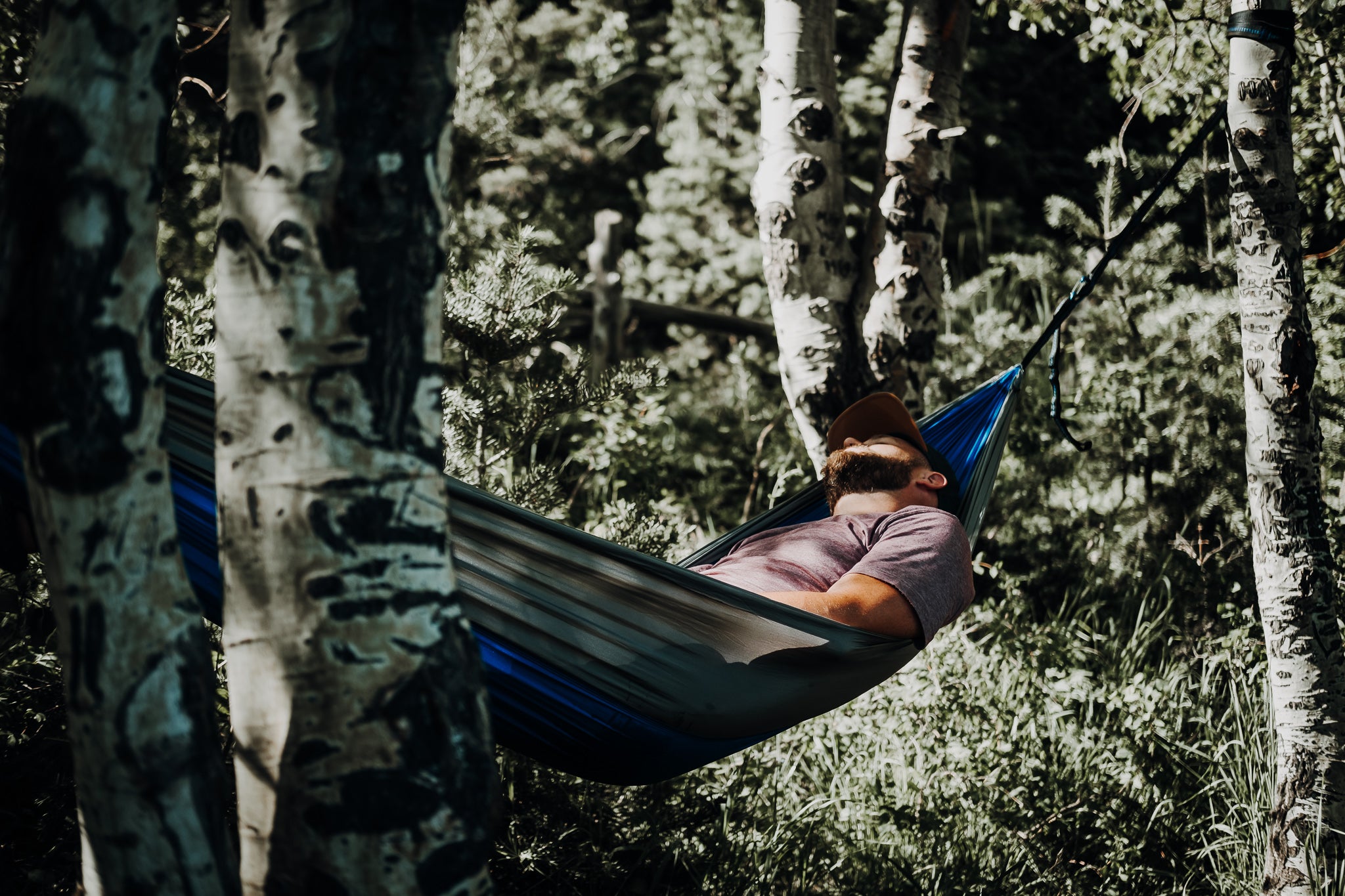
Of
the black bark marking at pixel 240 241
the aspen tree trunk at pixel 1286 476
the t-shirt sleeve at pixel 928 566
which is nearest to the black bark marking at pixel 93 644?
the black bark marking at pixel 240 241

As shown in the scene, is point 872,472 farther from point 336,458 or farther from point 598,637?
point 336,458

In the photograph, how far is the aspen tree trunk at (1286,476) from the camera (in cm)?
177

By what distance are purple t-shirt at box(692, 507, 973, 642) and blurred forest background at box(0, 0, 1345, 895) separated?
0.51 metres

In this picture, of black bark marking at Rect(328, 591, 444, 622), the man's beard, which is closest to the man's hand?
the man's beard

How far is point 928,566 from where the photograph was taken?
5.09 ft

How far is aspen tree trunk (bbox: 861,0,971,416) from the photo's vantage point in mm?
2078

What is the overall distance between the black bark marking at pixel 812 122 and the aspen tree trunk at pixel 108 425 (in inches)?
55.4

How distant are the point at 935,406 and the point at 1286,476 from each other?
5.24ft

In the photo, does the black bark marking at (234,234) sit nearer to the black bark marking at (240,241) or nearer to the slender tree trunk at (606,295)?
the black bark marking at (240,241)

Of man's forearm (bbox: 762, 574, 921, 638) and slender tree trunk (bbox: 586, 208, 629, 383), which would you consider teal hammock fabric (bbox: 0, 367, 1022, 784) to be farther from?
slender tree trunk (bbox: 586, 208, 629, 383)

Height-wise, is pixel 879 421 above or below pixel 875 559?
above

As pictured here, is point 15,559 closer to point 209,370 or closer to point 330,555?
point 330,555

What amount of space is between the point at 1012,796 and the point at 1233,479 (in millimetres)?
1505

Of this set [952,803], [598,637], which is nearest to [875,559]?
[598,637]
